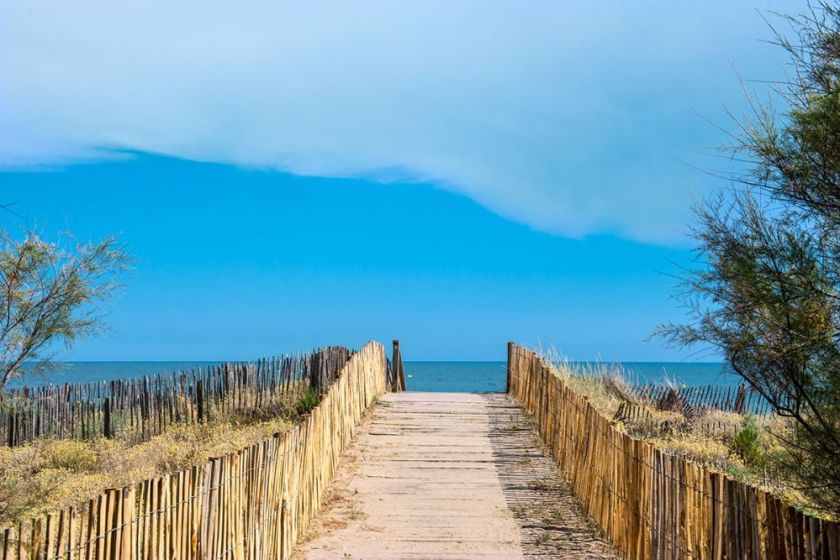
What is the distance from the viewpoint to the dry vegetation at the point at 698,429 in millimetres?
12205

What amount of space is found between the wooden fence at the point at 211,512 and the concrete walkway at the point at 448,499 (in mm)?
461

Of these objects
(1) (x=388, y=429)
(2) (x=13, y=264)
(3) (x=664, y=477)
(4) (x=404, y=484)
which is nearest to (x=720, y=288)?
(3) (x=664, y=477)

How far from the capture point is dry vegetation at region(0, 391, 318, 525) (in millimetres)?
11802

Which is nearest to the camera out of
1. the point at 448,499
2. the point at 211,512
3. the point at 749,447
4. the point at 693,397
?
the point at 211,512

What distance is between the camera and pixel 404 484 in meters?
9.86

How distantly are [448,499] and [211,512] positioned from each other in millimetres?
4188

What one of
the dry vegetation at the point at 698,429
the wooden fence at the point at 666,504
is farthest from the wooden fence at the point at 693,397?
Result: the wooden fence at the point at 666,504

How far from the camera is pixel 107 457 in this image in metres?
15.4

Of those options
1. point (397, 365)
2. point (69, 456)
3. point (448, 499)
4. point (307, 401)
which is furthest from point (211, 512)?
point (397, 365)

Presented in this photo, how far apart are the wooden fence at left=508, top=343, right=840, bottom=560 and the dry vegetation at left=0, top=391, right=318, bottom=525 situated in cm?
458

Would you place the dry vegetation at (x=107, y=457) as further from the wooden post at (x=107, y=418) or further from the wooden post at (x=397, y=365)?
the wooden post at (x=397, y=365)

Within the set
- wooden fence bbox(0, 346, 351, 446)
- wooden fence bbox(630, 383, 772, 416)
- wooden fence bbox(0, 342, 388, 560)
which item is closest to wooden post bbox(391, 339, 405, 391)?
wooden fence bbox(0, 346, 351, 446)

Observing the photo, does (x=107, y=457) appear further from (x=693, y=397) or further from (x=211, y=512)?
(x=693, y=397)

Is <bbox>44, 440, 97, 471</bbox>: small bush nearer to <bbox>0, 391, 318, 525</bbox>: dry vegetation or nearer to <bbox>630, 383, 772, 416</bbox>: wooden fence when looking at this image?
<bbox>0, 391, 318, 525</bbox>: dry vegetation
